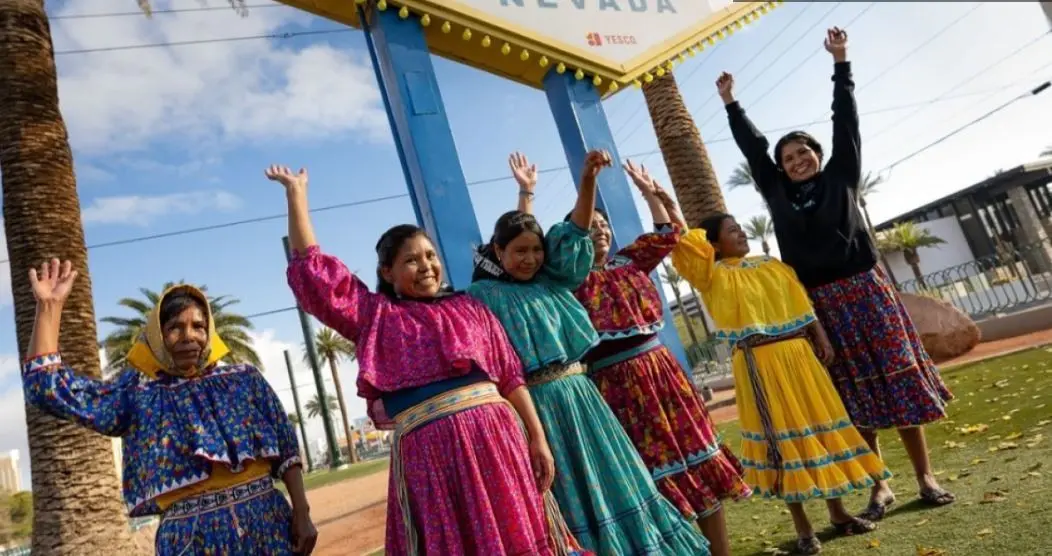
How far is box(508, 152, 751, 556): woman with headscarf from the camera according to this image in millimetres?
2564

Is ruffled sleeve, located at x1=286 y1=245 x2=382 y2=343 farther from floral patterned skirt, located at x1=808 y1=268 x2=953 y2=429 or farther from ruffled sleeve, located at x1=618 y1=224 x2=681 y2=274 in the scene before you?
floral patterned skirt, located at x1=808 y1=268 x2=953 y2=429

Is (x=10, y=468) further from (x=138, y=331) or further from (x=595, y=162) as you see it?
(x=595, y=162)

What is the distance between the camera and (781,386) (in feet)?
10.3

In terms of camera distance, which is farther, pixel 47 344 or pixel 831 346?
pixel 831 346

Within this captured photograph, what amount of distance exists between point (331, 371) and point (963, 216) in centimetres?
3634

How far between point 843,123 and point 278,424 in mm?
3159

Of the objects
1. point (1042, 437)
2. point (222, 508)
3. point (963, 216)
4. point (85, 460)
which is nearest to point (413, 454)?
point (222, 508)

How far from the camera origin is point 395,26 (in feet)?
11.7

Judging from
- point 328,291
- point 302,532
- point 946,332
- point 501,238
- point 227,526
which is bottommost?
point 946,332

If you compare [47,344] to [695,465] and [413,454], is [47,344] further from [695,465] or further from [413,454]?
[695,465]

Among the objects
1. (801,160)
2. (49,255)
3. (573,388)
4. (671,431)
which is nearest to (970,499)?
(671,431)

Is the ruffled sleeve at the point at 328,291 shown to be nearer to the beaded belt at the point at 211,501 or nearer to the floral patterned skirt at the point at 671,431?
the beaded belt at the point at 211,501

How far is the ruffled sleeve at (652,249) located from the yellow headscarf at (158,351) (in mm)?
1828

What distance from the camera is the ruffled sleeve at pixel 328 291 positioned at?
6.72 feet
